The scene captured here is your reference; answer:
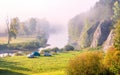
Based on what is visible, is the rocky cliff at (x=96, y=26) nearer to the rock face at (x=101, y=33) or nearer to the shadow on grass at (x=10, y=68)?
the rock face at (x=101, y=33)

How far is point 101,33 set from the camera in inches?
6294

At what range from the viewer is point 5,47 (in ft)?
539

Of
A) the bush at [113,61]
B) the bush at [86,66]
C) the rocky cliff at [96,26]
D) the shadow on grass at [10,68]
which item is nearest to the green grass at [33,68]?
the shadow on grass at [10,68]

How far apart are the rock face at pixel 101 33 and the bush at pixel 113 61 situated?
8810 cm

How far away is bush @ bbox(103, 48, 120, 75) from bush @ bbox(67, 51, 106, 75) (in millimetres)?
1351

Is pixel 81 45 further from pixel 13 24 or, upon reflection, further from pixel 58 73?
pixel 58 73

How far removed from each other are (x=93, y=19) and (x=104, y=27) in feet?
76.1

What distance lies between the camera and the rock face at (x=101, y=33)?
15588 centimetres

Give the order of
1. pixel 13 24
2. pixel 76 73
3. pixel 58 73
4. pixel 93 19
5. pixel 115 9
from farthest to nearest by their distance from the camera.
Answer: pixel 93 19
pixel 115 9
pixel 13 24
pixel 58 73
pixel 76 73

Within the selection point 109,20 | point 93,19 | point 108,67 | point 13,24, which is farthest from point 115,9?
point 108,67

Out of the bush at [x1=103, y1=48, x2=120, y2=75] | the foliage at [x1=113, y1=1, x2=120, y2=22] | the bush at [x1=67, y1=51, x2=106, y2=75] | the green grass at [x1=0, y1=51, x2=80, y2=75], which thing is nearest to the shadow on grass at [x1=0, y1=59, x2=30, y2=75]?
the green grass at [x1=0, y1=51, x2=80, y2=75]

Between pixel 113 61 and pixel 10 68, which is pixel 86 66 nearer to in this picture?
pixel 113 61

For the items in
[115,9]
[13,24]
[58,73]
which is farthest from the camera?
[115,9]

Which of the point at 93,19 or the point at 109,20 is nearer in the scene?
the point at 109,20
